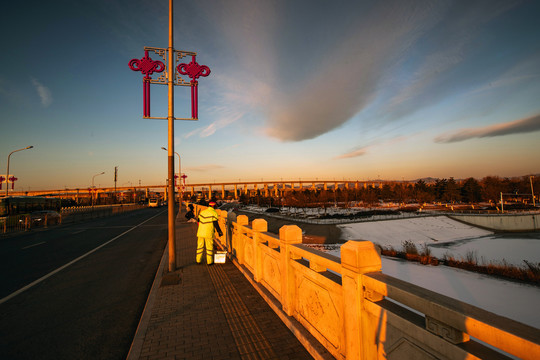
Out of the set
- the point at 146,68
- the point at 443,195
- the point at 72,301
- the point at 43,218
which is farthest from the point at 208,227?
the point at 443,195

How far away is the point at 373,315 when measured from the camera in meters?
2.36

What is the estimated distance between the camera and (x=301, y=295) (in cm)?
383

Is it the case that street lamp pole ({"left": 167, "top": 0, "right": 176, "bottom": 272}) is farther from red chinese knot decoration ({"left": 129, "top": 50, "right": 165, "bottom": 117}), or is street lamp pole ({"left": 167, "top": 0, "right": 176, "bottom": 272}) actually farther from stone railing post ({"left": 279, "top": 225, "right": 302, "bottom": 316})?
stone railing post ({"left": 279, "top": 225, "right": 302, "bottom": 316})

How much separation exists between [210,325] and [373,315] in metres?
3.04

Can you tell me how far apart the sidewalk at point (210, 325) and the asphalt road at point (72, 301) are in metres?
0.45

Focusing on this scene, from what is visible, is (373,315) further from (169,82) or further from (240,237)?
(169,82)

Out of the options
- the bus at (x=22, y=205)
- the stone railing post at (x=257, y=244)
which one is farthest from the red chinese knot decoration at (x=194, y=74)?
the bus at (x=22, y=205)

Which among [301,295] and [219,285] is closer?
[301,295]

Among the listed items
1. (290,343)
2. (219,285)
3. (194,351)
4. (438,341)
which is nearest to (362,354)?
(438,341)

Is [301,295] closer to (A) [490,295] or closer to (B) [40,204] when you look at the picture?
(A) [490,295]

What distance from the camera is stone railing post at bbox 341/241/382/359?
2.44 metres

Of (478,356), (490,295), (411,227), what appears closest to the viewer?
(478,356)

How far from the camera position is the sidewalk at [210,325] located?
11.5ft

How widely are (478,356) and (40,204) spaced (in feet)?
124
